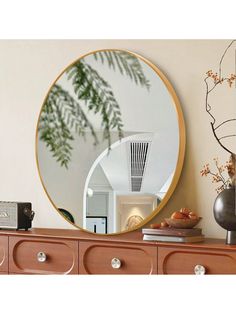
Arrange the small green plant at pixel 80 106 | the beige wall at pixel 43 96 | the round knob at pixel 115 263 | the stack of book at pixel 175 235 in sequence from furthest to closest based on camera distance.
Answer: the small green plant at pixel 80 106
the beige wall at pixel 43 96
the round knob at pixel 115 263
the stack of book at pixel 175 235

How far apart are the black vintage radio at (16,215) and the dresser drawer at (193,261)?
0.81 meters

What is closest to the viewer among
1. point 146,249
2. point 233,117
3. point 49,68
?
point 146,249

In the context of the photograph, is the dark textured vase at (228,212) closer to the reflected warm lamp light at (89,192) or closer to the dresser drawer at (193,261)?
the dresser drawer at (193,261)

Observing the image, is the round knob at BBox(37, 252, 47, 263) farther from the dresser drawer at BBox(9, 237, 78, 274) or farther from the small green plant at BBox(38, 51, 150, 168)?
the small green plant at BBox(38, 51, 150, 168)

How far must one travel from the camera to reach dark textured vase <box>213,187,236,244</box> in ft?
6.43

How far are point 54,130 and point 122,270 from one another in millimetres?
835

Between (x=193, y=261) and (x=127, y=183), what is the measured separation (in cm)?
56

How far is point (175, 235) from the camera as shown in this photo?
6.64ft

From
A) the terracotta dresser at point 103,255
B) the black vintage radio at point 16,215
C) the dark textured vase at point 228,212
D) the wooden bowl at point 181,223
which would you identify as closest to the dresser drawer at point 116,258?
the terracotta dresser at point 103,255

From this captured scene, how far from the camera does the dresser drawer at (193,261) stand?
1894 mm

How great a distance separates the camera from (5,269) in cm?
249
